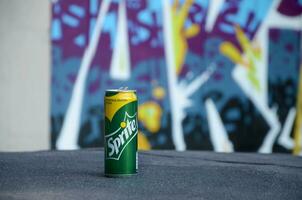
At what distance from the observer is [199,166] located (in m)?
6.08

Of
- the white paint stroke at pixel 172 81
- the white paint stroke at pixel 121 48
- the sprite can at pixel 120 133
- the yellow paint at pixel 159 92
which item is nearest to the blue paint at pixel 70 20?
the white paint stroke at pixel 121 48

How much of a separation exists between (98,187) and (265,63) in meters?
4.95

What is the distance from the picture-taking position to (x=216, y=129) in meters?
9.12

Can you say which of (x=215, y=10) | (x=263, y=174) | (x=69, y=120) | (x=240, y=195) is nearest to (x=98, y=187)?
(x=240, y=195)

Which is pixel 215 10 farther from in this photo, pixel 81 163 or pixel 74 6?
pixel 81 163

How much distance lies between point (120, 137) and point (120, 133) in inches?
1.0

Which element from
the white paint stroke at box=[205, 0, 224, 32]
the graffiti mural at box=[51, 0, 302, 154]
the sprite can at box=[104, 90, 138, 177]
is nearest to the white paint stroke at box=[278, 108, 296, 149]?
the graffiti mural at box=[51, 0, 302, 154]

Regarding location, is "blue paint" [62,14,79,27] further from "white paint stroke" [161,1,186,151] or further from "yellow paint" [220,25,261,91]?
"yellow paint" [220,25,261,91]

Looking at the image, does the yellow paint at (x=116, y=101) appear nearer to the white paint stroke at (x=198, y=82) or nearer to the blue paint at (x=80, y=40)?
the blue paint at (x=80, y=40)

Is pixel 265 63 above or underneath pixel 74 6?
underneath

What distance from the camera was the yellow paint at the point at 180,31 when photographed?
9.09m

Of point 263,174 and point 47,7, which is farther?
point 47,7

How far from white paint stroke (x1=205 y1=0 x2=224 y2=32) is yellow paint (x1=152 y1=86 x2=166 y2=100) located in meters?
0.86

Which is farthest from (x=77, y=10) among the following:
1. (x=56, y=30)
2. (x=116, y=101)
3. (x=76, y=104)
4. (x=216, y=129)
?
(x=116, y=101)
